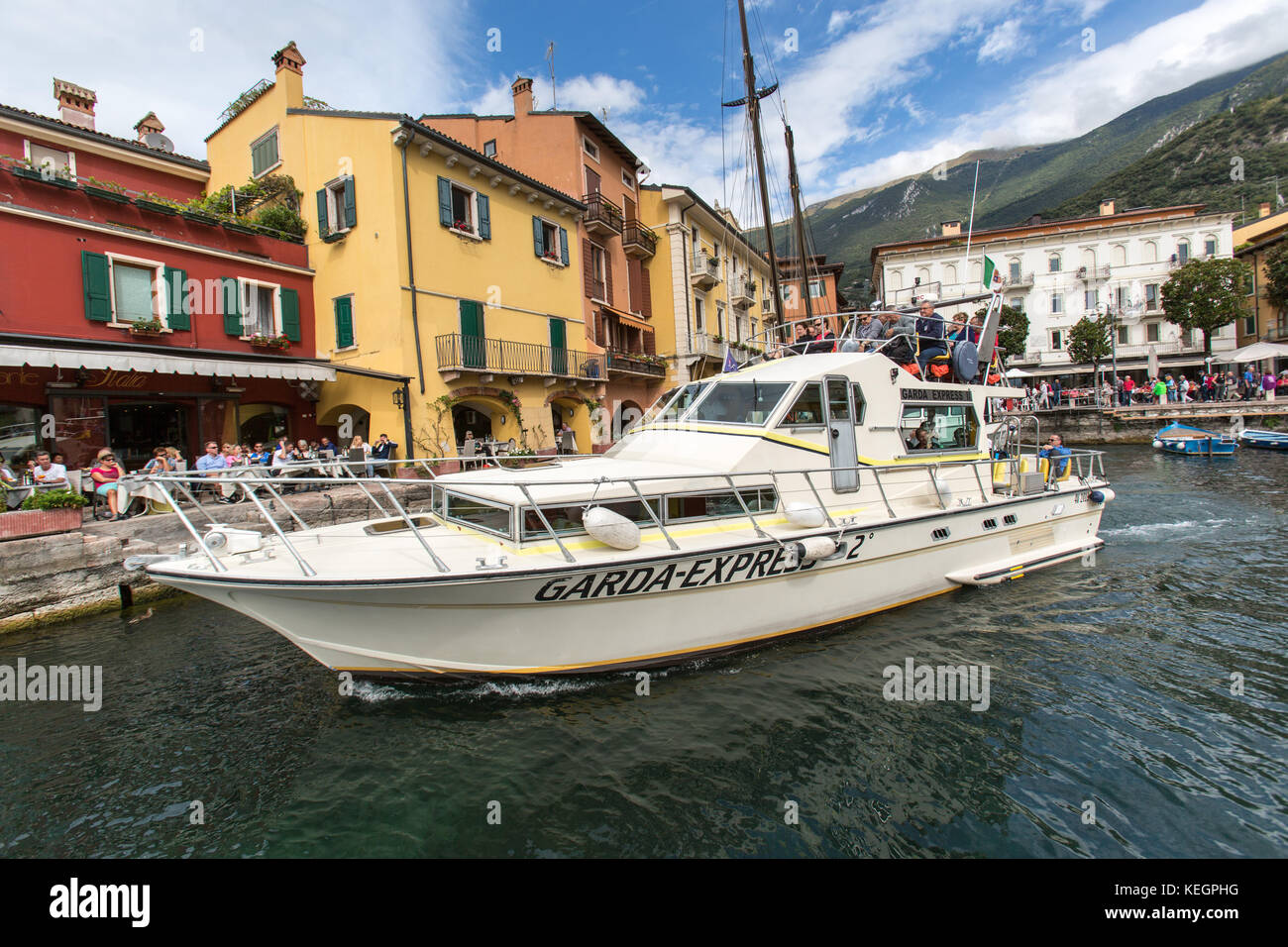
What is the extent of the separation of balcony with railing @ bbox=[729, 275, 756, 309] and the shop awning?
80.3ft

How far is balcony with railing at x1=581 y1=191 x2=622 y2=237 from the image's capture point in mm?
22109

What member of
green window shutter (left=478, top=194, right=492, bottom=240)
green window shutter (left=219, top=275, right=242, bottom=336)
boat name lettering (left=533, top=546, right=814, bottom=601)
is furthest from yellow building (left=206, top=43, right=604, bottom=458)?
boat name lettering (left=533, top=546, right=814, bottom=601)

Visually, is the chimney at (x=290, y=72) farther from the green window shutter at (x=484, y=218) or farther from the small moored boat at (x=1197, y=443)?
the small moored boat at (x=1197, y=443)

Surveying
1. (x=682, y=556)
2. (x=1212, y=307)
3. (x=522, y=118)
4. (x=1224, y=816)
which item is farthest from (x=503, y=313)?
(x=1212, y=307)

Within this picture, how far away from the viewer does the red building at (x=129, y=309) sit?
11.2m

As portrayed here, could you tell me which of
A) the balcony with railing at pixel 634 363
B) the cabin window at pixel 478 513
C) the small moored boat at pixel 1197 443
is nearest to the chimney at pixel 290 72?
the balcony with railing at pixel 634 363

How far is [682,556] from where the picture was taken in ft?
17.3

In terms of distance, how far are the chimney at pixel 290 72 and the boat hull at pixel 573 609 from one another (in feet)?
58.4

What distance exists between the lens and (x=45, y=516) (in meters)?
8.15

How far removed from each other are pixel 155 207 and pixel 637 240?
16317 millimetres

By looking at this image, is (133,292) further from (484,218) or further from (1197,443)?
(1197,443)
